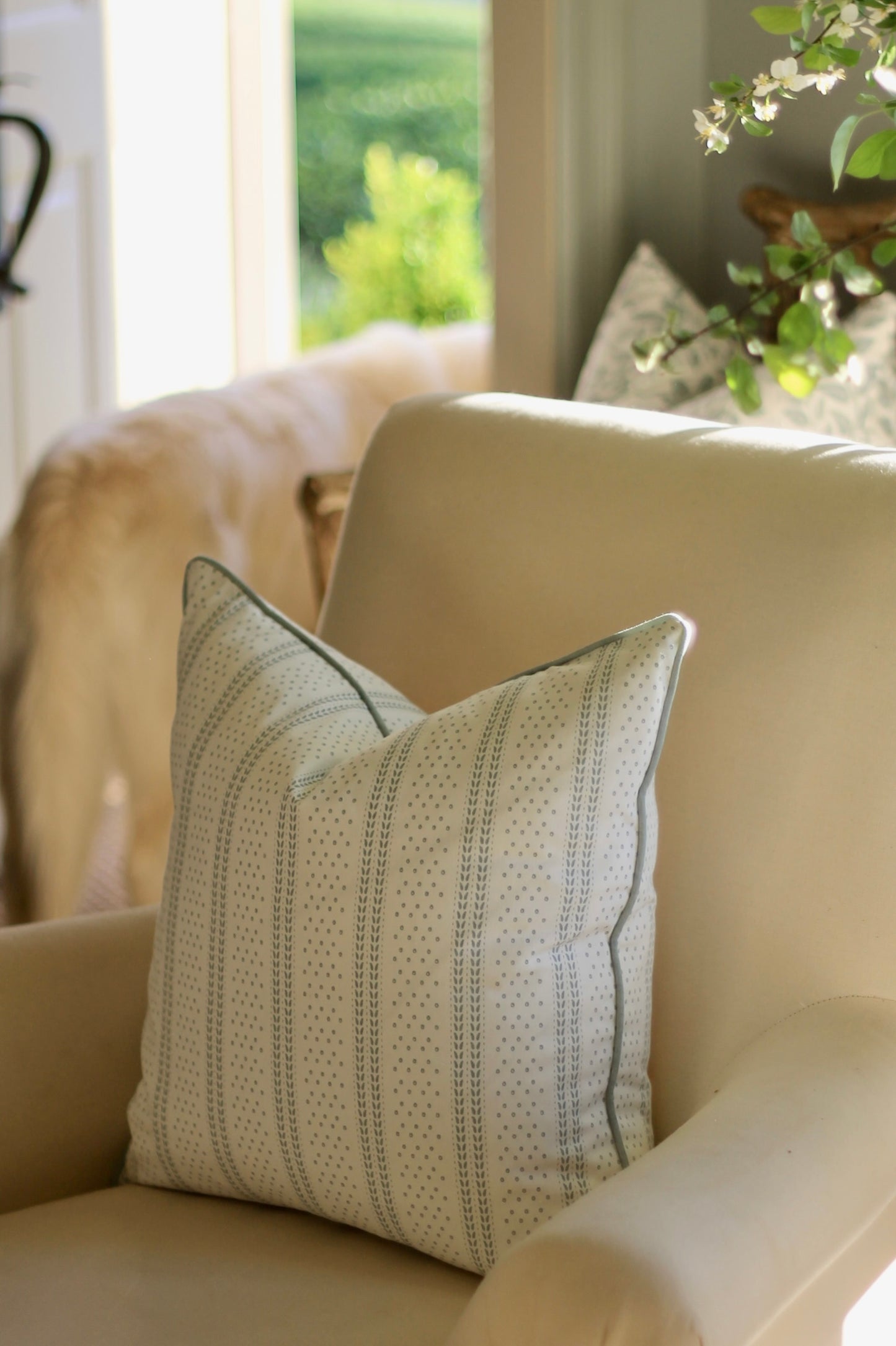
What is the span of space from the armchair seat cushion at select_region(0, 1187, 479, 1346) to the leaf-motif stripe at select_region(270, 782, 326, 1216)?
54 mm

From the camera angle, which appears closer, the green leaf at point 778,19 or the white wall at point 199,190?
the green leaf at point 778,19

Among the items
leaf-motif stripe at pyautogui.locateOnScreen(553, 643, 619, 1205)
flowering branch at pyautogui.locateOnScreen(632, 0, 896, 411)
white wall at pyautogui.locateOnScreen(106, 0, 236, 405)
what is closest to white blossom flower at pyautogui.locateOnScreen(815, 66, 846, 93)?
flowering branch at pyautogui.locateOnScreen(632, 0, 896, 411)

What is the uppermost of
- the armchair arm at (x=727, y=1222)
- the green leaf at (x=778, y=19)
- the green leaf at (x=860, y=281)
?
the green leaf at (x=778, y=19)

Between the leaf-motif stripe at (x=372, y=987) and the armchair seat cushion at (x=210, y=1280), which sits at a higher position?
the leaf-motif stripe at (x=372, y=987)

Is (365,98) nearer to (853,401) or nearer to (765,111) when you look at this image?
(853,401)

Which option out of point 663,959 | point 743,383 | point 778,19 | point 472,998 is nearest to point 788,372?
point 743,383

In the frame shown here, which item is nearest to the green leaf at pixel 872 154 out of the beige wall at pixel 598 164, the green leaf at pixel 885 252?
the green leaf at pixel 885 252

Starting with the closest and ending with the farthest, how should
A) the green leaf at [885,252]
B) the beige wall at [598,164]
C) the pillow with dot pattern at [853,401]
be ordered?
the green leaf at [885,252] → the pillow with dot pattern at [853,401] → the beige wall at [598,164]

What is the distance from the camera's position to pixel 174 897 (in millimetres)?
818

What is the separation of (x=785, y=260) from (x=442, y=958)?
23.1 inches

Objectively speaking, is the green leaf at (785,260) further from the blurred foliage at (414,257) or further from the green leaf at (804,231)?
the blurred foliage at (414,257)

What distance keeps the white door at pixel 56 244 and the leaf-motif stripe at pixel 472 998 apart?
255 cm

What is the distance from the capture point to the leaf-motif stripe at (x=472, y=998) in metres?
0.70

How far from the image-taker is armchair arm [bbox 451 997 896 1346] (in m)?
0.52
